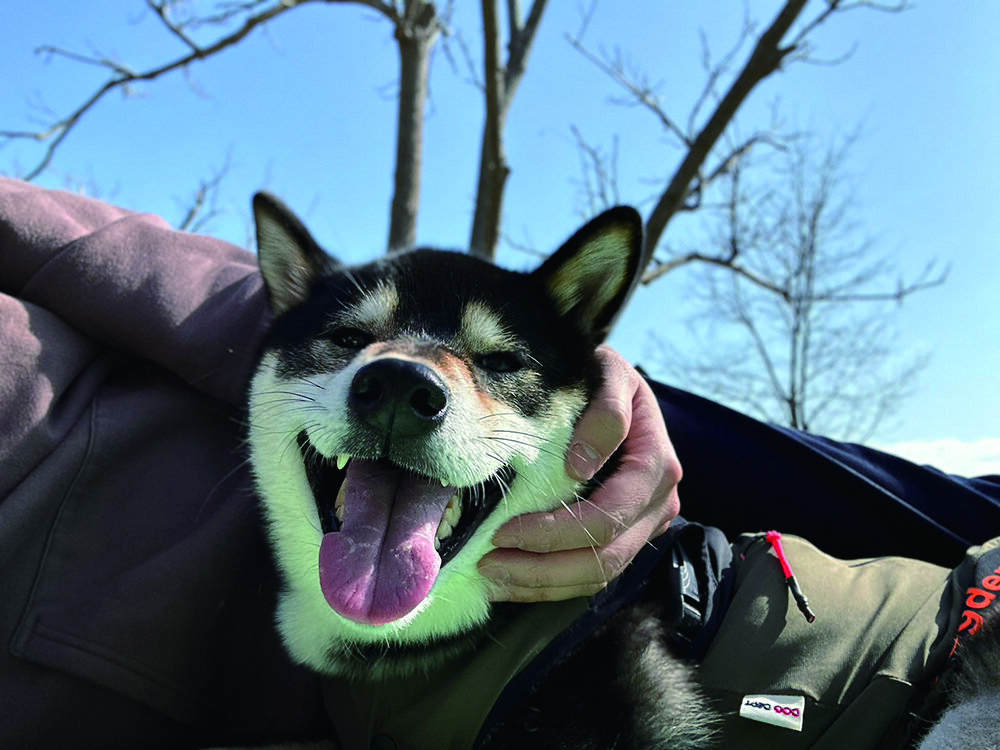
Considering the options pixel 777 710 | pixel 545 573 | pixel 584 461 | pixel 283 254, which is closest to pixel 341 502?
pixel 545 573

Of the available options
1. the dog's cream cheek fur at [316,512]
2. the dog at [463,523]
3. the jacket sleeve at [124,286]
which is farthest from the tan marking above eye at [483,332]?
the jacket sleeve at [124,286]

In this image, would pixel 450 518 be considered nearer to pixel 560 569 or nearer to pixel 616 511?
pixel 560 569

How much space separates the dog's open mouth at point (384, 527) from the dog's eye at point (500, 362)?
0.30m

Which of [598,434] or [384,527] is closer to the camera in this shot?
[384,527]

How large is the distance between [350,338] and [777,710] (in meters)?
1.50

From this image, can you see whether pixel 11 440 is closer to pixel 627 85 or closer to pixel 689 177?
pixel 689 177

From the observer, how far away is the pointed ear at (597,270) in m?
2.14

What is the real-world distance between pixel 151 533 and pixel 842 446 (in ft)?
8.02

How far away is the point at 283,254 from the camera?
7.66 ft

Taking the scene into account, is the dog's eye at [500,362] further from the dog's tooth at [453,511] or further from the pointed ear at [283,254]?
the pointed ear at [283,254]

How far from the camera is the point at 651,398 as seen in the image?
221cm

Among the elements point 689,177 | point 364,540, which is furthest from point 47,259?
point 689,177

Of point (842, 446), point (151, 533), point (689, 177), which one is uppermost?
point (689, 177)

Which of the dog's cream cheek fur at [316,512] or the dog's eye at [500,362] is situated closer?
the dog's cream cheek fur at [316,512]
